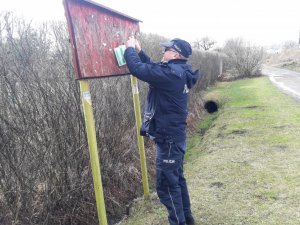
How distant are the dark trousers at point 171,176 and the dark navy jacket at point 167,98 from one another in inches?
4.0

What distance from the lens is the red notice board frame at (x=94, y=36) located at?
2.79 m

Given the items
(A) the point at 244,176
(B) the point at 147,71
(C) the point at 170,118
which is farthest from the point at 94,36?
(A) the point at 244,176

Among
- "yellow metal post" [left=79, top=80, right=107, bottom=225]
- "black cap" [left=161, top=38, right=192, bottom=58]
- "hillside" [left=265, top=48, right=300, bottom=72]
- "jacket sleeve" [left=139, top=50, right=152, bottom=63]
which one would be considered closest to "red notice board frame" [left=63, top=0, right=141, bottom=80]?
"yellow metal post" [left=79, top=80, right=107, bottom=225]

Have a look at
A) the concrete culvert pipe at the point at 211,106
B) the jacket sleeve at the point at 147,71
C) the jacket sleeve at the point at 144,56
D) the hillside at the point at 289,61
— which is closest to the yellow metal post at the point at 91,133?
the jacket sleeve at the point at 147,71

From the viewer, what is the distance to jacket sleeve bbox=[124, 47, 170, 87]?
10.1ft

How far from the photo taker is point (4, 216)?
309 centimetres

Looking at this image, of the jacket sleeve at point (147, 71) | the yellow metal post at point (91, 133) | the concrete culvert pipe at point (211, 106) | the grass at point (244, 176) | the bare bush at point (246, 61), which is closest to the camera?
the yellow metal post at point (91, 133)

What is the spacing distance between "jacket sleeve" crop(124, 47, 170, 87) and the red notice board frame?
261 mm

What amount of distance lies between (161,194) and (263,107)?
8597 millimetres

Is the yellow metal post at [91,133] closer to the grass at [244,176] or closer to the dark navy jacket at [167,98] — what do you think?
the dark navy jacket at [167,98]

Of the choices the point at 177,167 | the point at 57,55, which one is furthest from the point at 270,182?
the point at 57,55

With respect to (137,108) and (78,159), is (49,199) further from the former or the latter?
(137,108)

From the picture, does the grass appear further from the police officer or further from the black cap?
the black cap

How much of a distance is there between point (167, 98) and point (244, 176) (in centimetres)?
260
